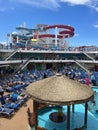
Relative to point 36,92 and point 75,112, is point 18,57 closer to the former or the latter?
point 75,112

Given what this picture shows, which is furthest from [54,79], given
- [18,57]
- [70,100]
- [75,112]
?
[18,57]

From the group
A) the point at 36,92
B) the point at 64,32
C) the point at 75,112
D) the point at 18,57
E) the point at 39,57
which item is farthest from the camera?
the point at 64,32

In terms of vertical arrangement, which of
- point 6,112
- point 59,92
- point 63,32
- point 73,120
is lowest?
point 73,120

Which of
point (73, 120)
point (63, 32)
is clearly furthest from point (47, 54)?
point (73, 120)

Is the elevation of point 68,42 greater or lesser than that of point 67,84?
greater

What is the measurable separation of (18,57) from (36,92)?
2483 cm

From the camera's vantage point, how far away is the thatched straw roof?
31.6 ft

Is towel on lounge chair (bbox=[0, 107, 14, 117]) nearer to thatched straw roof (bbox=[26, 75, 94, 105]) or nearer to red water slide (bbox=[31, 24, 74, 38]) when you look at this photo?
thatched straw roof (bbox=[26, 75, 94, 105])

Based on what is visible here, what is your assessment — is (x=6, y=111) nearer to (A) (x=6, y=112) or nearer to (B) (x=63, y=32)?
(A) (x=6, y=112)

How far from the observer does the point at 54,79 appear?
11.2 metres

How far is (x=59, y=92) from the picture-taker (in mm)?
10047

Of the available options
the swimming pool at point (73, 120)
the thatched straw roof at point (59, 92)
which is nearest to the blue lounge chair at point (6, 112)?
the swimming pool at point (73, 120)

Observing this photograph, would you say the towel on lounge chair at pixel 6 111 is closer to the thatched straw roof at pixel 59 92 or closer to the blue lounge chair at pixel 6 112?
the blue lounge chair at pixel 6 112

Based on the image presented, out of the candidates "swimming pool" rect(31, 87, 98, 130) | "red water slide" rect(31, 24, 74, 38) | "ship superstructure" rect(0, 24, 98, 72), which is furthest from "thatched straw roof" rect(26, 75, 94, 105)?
"red water slide" rect(31, 24, 74, 38)
